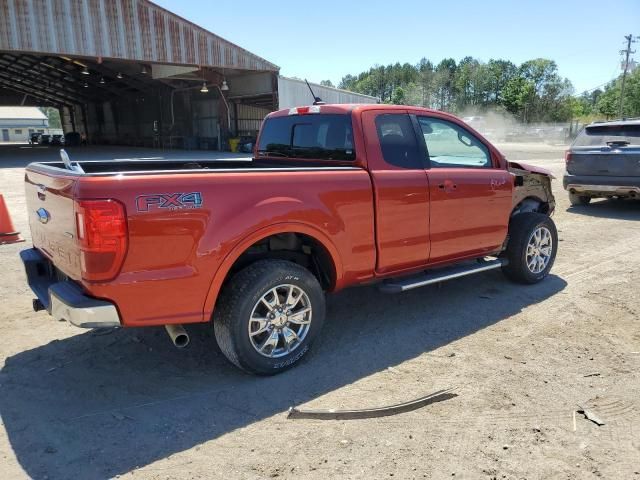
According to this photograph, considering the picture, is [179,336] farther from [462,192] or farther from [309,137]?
[462,192]

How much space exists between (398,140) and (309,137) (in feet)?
2.67

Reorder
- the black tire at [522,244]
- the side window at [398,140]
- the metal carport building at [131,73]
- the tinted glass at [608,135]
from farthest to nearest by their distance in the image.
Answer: the metal carport building at [131,73] < the tinted glass at [608,135] < the black tire at [522,244] < the side window at [398,140]

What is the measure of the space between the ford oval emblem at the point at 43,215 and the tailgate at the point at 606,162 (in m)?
9.65

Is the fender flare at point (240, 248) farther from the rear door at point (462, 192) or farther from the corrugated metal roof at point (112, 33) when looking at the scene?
the corrugated metal roof at point (112, 33)

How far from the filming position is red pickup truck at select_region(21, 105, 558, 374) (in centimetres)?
294

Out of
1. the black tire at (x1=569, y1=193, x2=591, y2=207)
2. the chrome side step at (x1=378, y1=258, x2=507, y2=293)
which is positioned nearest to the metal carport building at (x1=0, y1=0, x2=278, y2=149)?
the black tire at (x1=569, y1=193, x2=591, y2=207)

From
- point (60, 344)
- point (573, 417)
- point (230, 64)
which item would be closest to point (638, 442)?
point (573, 417)

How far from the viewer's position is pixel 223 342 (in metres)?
3.45

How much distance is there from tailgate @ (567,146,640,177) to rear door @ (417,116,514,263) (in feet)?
18.6

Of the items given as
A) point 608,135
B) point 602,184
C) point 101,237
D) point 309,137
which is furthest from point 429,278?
point 608,135

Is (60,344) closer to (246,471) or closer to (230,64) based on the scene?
(246,471)

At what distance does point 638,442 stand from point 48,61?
3792 cm

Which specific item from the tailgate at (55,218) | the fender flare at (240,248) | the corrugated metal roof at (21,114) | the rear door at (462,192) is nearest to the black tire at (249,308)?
the fender flare at (240,248)

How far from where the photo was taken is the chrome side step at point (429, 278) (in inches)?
166
